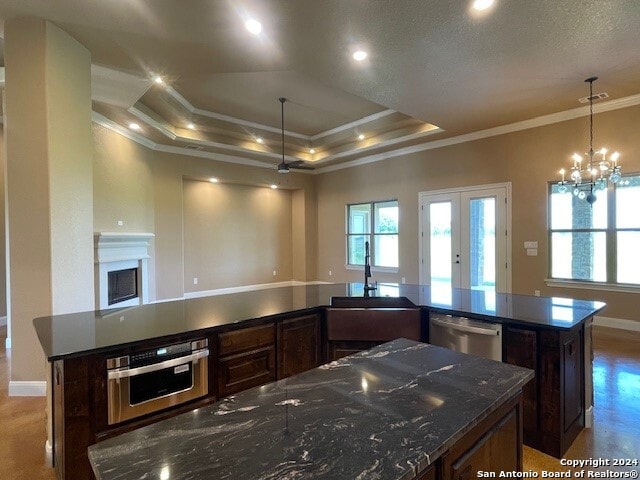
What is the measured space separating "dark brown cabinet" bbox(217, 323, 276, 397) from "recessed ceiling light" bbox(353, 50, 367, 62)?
274cm

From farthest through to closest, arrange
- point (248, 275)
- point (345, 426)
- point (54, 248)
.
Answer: point (248, 275) → point (54, 248) → point (345, 426)

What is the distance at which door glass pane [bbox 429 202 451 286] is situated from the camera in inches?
259

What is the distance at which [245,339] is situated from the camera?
2.21 m

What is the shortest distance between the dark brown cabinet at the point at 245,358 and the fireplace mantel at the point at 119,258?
357 cm

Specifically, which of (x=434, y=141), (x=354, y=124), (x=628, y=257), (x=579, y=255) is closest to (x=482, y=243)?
(x=579, y=255)

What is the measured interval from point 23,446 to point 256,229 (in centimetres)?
648

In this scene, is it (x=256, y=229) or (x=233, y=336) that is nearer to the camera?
(x=233, y=336)

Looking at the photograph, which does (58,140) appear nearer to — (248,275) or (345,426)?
(345,426)

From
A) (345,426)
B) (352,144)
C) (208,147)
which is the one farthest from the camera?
(352,144)

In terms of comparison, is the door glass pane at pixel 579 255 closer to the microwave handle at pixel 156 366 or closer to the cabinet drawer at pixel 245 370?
the cabinet drawer at pixel 245 370

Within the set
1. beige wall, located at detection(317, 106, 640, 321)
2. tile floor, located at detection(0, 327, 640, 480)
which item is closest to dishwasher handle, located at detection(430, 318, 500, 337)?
tile floor, located at detection(0, 327, 640, 480)

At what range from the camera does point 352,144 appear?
7.50 meters

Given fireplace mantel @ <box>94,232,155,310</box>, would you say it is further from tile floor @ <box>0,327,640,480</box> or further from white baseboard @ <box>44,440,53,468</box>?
white baseboard @ <box>44,440,53,468</box>

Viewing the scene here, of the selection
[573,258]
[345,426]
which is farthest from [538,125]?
[345,426]
